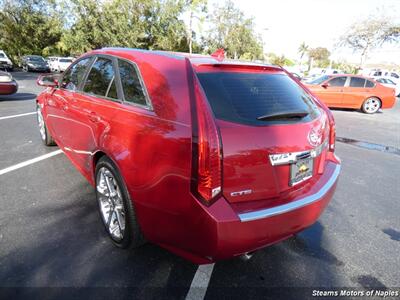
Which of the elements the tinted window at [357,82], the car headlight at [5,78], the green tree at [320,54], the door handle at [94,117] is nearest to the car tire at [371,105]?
the tinted window at [357,82]

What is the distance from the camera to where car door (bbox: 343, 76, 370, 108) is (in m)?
11.5

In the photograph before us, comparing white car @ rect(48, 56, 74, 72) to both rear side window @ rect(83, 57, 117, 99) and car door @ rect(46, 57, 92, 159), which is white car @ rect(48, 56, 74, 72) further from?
rear side window @ rect(83, 57, 117, 99)

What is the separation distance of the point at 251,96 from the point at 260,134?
16.4 inches

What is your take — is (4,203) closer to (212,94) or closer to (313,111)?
(212,94)

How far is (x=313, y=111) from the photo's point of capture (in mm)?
2576

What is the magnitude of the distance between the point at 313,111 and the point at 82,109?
2.33 metres

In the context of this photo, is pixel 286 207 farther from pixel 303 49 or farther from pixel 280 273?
pixel 303 49

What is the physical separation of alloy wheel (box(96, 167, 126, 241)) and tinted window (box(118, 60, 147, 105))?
0.70 m

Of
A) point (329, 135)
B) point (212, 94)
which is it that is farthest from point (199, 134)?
point (329, 135)

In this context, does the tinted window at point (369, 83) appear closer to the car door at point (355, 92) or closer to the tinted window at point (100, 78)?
the car door at point (355, 92)

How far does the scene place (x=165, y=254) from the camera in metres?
2.55

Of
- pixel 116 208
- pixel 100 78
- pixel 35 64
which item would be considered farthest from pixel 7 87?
pixel 35 64

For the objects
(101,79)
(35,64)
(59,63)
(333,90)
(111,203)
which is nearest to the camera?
(111,203)

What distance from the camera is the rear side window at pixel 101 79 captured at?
109 inches
